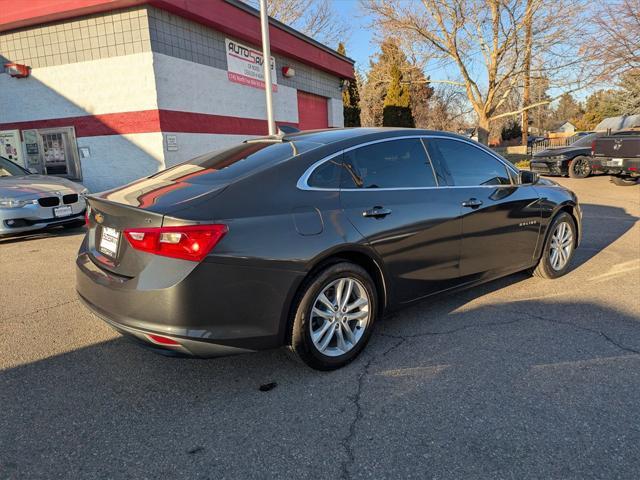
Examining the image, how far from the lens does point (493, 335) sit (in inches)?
140

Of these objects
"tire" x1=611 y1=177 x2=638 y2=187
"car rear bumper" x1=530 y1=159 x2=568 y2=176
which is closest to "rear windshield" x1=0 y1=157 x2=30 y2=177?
"car rear bumper" x1=530 y1=159 x2=568 y2=176

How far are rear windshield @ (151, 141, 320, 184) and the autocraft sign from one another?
10168mm

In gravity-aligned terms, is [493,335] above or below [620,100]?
below

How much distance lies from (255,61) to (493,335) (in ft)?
41.2

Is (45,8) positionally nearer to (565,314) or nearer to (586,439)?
(565,314)

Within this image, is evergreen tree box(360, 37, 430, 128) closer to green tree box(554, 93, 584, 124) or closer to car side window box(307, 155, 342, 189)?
car side window box(307, 155, 342, 189)

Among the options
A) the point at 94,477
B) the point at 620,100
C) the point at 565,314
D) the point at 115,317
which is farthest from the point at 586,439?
the point at 620,100

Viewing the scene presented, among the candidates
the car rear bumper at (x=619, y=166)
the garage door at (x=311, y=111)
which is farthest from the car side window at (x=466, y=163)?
the garage door at (x=311, y=111)

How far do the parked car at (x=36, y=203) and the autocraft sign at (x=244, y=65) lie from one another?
671cm

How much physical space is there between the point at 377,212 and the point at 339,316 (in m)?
0.77

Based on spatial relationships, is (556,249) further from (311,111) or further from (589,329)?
(311,111)

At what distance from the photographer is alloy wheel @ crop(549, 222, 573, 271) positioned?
491 centimetres

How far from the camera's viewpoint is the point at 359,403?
271 centimetres

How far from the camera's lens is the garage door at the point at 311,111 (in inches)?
671
